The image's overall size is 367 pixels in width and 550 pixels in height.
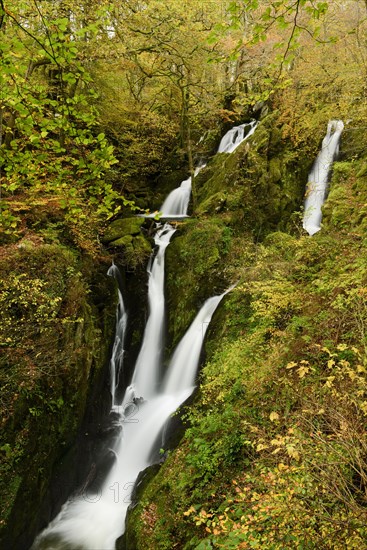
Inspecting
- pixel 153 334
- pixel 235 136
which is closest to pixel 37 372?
pixel 153 334

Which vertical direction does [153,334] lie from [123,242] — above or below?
below

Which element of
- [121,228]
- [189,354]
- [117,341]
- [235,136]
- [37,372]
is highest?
[235,136]

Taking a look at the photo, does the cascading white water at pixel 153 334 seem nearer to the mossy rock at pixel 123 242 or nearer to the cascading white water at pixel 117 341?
the cascading white water at pixel 117 341

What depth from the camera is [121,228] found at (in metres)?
11.6

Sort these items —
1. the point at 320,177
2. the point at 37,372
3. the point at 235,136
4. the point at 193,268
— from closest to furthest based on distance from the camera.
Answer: the point at 37,372 → the point at 193,268 → the point at 320,177 → the point at 235,136

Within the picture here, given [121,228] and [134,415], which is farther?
[121,228]

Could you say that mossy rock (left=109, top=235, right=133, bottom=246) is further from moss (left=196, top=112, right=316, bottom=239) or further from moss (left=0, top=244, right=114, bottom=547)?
moss (left=196, top=112, right=316, bottom=239)

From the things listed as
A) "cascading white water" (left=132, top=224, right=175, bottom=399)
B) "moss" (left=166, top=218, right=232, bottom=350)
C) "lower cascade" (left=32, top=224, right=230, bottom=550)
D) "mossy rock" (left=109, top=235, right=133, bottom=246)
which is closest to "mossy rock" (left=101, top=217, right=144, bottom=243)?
"mossy rock" (left=109, top=235, right=133, bottom=246)

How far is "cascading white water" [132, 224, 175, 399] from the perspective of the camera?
9.40 m

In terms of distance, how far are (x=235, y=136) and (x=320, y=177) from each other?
561 cm

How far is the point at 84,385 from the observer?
7.92 metres

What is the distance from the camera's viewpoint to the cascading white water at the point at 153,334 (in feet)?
30.8

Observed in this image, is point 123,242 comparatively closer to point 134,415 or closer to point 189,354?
point 189,354

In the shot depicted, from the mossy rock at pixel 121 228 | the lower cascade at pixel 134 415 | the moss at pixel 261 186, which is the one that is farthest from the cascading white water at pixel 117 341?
the moss at pixel 261 186
